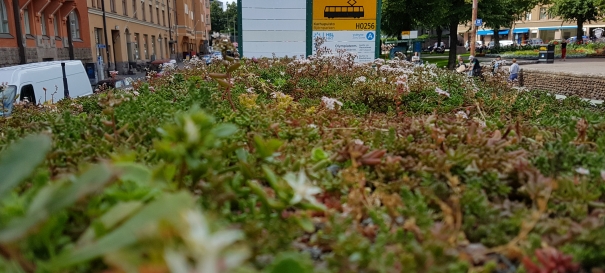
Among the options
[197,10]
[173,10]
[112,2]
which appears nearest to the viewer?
[112,2]

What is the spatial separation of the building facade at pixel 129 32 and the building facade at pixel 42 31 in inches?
33.5

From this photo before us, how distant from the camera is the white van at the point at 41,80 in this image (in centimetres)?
1106

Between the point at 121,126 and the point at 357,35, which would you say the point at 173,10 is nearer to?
the point at 357,35

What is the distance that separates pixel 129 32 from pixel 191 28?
26.1 metres

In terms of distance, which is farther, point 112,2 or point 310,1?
point 112,2

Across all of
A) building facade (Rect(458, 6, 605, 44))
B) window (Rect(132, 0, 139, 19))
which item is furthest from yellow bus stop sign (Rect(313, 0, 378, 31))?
building facade (Rect(458, 6, 605, 44))

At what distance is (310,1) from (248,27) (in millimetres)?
1595

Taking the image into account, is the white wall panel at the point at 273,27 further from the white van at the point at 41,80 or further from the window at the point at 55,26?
the window at the point at 55,26

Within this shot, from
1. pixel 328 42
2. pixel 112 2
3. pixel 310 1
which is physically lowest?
pixel 328 42

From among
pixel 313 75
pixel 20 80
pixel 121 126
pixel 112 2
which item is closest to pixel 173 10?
pixel 112 2

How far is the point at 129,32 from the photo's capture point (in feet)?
133

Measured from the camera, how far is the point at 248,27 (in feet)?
39.0

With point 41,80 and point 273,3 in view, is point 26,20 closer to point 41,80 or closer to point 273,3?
point 41,80

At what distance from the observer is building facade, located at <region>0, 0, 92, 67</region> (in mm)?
21419
